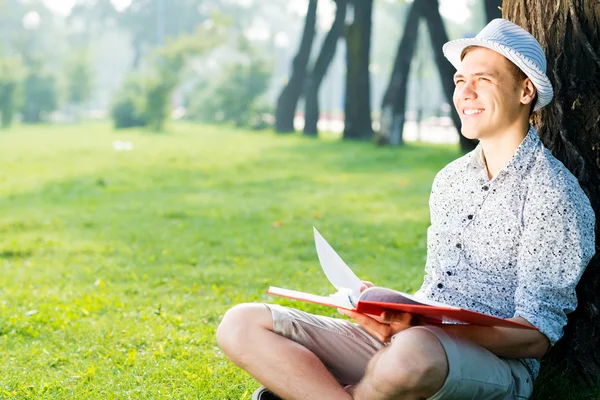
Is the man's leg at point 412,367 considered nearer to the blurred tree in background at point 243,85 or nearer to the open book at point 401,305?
the open book at point 401,305

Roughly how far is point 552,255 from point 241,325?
4.04 ft

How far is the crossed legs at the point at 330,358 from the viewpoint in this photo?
9.94 feet

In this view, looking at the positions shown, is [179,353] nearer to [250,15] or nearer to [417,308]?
[417,308]

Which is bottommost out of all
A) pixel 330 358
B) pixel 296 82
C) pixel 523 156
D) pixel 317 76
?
pixel 296 82

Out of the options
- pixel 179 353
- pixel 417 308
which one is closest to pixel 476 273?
pixel 417 308

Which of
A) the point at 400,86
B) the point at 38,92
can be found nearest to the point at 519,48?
the point at 400,86

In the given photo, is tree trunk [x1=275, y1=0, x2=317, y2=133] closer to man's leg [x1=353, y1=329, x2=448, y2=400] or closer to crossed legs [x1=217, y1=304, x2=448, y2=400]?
crossed legs [x1=217, y1=304, x2=448, y2=400]

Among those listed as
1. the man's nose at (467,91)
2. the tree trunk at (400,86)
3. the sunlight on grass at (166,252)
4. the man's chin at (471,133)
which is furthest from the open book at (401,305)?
the tree trunk at (400,86)

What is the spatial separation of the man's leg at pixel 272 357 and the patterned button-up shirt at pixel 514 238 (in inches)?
22.9

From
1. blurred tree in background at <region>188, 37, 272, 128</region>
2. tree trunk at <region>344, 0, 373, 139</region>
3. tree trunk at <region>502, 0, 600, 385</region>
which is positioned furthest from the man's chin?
blurred tree in background at <region>188, 37, 272, 128</region>

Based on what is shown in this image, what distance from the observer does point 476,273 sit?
3467mm

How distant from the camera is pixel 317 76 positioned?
87.7 feet

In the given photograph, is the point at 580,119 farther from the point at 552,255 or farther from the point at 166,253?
the point at 166,253

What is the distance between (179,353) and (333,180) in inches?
374
